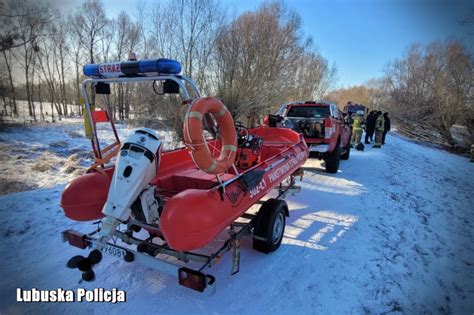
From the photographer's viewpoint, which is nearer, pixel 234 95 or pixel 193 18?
pixel 193 18

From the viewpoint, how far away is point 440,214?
5.29 meters

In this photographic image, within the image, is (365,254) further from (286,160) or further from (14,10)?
(14,10)

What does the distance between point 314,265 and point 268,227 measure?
0.72m

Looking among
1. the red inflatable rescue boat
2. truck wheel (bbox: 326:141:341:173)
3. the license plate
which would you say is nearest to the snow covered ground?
the red inflatable rescue boat

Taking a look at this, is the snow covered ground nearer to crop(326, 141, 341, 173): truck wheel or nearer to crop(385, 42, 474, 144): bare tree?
crop(326, 141, 341, 173): truck wheel

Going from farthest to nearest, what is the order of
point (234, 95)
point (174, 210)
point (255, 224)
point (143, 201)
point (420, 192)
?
point (234, 95) → point (420, 192) → point (255, 224) → point (143, 201) → point (174, 210)

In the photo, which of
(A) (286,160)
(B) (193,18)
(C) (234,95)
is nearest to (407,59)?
(C) (234,95)

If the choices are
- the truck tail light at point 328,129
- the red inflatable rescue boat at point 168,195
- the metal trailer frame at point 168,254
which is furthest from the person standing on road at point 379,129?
the metal trailer frame at point 168,254

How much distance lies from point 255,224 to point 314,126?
4826 mm

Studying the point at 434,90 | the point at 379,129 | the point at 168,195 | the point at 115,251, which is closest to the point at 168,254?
the point at 115,251

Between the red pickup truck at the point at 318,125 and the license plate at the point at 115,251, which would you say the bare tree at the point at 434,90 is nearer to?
the red pickup truck at the point at 318,125

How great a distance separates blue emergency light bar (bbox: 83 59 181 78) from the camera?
2229 mm

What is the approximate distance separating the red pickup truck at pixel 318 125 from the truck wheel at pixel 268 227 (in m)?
3.94

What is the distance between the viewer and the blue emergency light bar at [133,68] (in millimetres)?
2229
